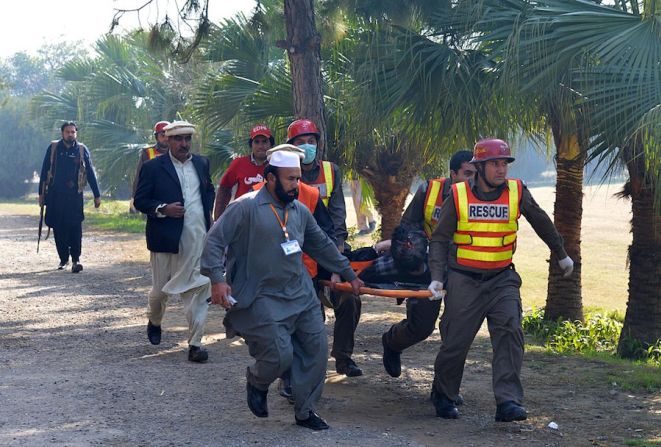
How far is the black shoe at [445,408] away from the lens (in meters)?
6.82

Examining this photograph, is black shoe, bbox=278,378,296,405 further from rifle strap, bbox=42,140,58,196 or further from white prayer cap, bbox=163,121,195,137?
rifle strap, bbox=42,140,58,196

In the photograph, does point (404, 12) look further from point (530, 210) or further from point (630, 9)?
point (530, 210)

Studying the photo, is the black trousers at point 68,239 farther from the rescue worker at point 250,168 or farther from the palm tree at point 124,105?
the palm tree at point 124,105

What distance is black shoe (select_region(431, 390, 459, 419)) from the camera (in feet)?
22.4

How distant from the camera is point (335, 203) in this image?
305 inches

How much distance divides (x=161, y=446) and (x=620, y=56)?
475cm

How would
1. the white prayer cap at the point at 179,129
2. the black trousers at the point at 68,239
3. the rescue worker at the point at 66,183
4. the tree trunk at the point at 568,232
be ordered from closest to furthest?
the white prayer cap at the point at 179,129 → the tree trunk at the point at 568,232 → the rescue worker at the point at 66,183 → the black trousers at the point at 68,239

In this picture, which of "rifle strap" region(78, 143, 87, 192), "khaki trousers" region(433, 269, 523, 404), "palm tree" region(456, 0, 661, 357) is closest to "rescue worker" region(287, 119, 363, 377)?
"khaki trousers" region(433, 269, 523, 404)

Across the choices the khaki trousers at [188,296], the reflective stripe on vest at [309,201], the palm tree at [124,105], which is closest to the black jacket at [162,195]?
the khaki trousers at [188,296]

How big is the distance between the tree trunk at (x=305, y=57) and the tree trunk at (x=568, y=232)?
3.15m

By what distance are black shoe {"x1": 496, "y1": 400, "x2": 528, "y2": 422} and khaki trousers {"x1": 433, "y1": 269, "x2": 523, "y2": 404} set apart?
0.11 ft

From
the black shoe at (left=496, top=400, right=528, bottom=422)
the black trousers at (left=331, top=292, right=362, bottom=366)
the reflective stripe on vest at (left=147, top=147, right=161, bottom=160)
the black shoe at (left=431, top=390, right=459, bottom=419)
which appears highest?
the reflective stripe on vest at (left=147, top=147, right=161, bottom=160)

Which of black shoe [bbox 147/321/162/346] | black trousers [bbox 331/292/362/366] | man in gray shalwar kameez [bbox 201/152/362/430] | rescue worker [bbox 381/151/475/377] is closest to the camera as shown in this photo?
man in gray shalwar kameez [bbox 201/152/362/430]

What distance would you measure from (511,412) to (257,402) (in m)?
1.48
